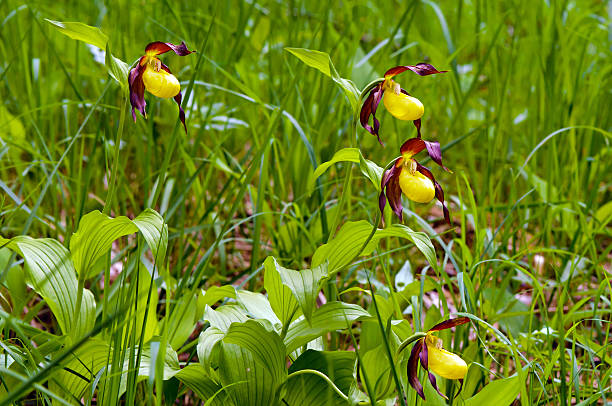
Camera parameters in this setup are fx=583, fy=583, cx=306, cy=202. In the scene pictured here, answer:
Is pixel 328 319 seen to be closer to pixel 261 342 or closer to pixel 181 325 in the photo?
pixel 261 342

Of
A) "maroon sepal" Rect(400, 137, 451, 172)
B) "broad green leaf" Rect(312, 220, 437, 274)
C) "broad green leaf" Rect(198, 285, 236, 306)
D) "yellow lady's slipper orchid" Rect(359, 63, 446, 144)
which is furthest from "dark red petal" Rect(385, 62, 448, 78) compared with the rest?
"broad green leaf" Rect(198, 285, 236, 306)

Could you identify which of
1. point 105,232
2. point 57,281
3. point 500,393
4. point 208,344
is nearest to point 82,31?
point 105,232

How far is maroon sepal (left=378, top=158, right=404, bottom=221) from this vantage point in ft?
2.78

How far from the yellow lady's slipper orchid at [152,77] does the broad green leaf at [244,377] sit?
367 millimetres

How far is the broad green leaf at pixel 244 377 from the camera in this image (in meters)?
0.92

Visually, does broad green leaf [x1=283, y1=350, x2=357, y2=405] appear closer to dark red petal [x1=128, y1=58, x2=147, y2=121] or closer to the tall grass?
the tall grass

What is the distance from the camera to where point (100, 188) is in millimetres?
1569

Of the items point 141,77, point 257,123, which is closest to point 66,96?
point 257,123

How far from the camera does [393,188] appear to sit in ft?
2.87

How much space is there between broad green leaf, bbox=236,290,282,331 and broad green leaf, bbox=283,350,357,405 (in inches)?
3.5

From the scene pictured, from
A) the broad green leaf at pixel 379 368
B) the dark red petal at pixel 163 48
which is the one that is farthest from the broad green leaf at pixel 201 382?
the dark red petal at pixel 163 48

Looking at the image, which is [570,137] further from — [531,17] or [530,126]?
[531,17]

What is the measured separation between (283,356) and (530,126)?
1291mm

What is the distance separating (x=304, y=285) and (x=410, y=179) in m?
0.22
